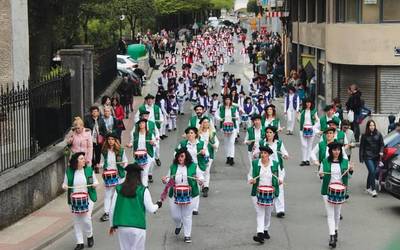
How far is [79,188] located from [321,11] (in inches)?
897

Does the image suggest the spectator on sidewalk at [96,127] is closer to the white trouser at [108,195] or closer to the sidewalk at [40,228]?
the sidewalk at [40,228]

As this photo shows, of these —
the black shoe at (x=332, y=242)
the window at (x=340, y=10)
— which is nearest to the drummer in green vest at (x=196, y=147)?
the black shoe at (x=332, y=242)

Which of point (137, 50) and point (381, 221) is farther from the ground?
point (137, 50)

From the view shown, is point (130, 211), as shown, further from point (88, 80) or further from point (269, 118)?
point (88, 80)

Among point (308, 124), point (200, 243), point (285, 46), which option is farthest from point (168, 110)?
point (285, 46)

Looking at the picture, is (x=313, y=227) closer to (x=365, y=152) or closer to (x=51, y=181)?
(x=365, y=152)

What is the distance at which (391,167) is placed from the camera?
49.5 ft

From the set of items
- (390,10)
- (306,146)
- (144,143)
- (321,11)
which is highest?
(321,11)

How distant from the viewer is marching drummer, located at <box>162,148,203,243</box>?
1253cm

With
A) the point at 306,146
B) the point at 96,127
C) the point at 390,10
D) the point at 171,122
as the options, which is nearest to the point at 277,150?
the point at 96,127

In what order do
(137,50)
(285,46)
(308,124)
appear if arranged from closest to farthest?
(308,124), (285,46), (137,50)

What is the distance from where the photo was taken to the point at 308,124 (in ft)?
66.3

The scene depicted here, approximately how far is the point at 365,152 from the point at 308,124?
368 cm

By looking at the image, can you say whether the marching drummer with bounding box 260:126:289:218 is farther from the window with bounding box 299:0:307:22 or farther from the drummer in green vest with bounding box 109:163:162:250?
the window with bounding box 299:0:307:22
